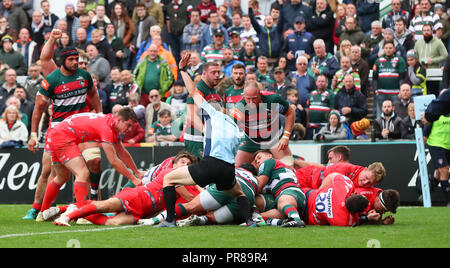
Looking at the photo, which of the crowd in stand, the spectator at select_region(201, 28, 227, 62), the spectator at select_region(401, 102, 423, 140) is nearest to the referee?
the crowd in stand

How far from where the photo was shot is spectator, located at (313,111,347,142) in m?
15.7

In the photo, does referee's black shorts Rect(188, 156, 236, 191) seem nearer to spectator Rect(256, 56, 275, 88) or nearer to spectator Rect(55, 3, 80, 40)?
spectator Rect(256, 56, 275, 88)

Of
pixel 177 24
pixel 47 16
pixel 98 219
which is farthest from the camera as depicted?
pixel 47 16

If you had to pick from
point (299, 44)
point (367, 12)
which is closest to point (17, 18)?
point (299, 44)

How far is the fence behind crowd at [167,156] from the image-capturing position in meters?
15.1

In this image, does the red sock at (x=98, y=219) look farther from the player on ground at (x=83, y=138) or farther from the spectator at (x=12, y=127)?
the spectator at (x=12, y=127)

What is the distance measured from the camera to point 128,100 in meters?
18.2

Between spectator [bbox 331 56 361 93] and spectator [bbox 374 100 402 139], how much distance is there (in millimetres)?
1267

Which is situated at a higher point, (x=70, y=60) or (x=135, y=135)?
(x=70, y=60)

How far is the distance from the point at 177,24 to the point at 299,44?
3.65 m

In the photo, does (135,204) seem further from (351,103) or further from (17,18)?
(17,18)

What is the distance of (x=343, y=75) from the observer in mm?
17422
